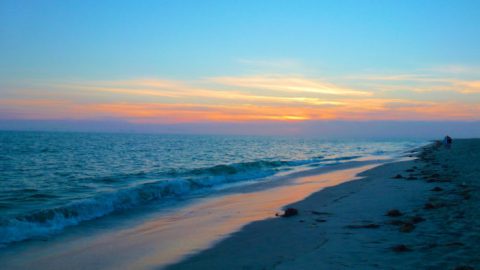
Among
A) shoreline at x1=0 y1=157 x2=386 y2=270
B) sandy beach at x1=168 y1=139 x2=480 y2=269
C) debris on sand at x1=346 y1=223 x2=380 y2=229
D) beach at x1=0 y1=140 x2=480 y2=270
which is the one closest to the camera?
sandy beach at x1=168 y1=139 x2=480 y2=269

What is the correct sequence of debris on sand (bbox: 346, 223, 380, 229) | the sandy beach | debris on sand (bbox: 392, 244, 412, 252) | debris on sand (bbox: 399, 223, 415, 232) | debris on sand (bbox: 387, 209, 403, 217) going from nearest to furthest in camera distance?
1. the sandy beach
2. debris on sand (bbox: 392, 244, 412, 252)
3. debris on sand (bbox: 399, 223, 415, 232)
4. debris on sand (bbox: 346, 223, 380, 229)
5. debris on sand (bbox: 387, 209, 403, 217)

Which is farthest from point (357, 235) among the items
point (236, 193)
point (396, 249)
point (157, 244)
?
point (236, 193)

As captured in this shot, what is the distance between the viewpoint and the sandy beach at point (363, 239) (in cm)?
628

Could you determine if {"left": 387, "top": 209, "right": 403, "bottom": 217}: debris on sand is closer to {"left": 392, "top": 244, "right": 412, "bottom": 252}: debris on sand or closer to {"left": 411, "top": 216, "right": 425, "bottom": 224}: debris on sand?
{"left": 411, "top": 216, "right": 425, "bottom": 224}: debris on sand

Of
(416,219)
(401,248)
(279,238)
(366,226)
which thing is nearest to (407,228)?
(366,226)

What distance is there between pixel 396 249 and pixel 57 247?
24.1ft

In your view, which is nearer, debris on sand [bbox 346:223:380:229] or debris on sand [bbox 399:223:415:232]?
debris on sand [bbox 399:223:415:232]

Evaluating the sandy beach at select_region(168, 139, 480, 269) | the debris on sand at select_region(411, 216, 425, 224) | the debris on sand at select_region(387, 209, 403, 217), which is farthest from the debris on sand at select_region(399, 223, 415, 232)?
the debris on sand at select_region(387, 209, 403, 217)

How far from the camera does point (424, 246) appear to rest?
22.5ft

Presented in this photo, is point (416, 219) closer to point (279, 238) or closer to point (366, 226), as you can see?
point (366, 226)

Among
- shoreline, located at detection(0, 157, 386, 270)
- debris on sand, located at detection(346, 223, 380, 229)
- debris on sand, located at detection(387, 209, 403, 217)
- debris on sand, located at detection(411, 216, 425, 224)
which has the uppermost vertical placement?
debris on sand, located at detection(411, 216, 425, 224)

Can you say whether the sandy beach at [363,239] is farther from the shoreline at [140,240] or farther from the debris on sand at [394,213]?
the shoreline at [140,240]

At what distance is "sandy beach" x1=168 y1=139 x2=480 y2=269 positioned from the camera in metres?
6.28

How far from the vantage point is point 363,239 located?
777cm
